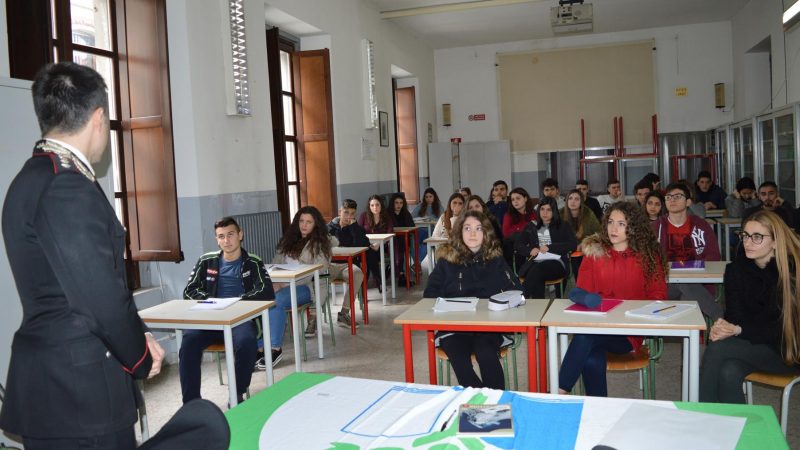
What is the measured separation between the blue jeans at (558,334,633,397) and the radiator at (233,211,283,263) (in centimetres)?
342

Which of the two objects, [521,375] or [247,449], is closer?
[247,449]

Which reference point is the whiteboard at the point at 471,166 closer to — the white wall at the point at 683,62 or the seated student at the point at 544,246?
the white wall at the point at 683,62

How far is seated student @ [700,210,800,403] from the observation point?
2.99 meters

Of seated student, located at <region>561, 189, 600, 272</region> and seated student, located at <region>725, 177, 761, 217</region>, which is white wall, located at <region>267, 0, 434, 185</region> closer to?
seated student, located at <region>561, 189, 600, 272</region>

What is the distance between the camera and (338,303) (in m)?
7.66

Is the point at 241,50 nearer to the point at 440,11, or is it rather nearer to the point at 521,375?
the point at 521,375

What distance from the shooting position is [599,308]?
3262mm

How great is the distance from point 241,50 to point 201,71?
0.61 metres

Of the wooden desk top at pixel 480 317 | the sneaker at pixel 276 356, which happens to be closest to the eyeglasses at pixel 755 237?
the wooden desk top at pixel 480 317

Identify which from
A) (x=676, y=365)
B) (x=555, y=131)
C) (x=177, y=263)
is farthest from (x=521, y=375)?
(x=555, y=131)

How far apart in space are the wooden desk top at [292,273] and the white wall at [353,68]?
2.98 metres

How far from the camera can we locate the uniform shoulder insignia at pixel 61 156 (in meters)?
1.60

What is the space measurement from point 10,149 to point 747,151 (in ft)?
31.1

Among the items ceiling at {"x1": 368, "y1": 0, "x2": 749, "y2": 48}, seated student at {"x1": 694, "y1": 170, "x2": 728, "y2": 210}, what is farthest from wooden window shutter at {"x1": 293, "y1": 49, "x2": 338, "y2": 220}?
seated student at {"x1": 694, "y1": 170, "x2": 728, "y2": 210}
